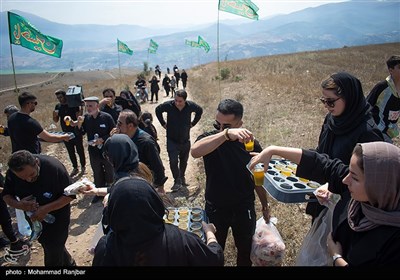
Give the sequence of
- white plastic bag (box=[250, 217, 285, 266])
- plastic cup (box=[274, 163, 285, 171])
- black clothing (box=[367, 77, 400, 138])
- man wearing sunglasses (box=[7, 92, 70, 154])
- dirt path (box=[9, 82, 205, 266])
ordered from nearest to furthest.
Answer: white plastic bag (box=[250, 217, 285, 266]) < plastic cup (box=[274, 163, 285, 171]) < black clothing (box=[367, 77, 400, 138]) < dirt path (box=[9, 82, 205, 266]) < man wearing sunglasses (box=[7, 92, 70, 154])

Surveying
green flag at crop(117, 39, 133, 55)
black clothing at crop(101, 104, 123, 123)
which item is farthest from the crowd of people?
green flag at crop(117, 39, 133, 55)

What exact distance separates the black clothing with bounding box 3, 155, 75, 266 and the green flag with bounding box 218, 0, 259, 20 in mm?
9716

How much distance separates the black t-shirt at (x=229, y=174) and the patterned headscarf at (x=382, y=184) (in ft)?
4.81

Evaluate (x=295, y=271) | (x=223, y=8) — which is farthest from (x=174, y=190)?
(x=223, y=8)

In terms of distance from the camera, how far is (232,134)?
2484mm

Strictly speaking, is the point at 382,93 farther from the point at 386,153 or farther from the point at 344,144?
the point at 386,153

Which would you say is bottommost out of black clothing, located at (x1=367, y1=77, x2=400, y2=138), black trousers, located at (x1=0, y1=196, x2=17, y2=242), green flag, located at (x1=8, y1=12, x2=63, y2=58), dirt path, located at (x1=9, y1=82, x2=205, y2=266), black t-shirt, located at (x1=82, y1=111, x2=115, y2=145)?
dirt path, located at (x1=9, y1=82, x2=205, y2=266)

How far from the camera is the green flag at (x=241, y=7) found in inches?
415

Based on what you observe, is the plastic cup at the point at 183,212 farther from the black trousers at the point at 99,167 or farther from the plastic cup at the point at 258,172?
the black trousers at the point at 99,167

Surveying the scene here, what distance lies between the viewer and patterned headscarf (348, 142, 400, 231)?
1475mm

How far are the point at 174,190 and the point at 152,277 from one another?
4851 millimetres

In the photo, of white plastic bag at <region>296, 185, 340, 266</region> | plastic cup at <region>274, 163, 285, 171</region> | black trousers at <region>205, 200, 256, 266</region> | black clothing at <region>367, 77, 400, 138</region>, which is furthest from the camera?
black clothing at <region>367, 77, 400, 138</region>

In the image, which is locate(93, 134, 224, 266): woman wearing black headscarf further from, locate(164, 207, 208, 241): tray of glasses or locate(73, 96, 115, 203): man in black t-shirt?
locate(73, 96, 115, 203): man in black t-shirt

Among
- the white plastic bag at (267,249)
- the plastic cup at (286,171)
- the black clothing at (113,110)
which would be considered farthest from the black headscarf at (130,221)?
the black clothing at (113,110)
